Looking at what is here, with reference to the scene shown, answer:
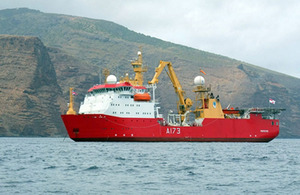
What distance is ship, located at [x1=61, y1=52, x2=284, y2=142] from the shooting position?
59406 mm

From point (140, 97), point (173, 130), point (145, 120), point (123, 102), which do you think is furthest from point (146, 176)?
point (173, 130)

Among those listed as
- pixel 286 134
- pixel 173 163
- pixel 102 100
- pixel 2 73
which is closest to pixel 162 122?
pixel 102 100

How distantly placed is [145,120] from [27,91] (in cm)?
7375

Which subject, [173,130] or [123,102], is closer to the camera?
[123,102]

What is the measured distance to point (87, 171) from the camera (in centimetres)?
2814

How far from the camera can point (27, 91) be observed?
422ft

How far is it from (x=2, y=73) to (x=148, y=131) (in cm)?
8032

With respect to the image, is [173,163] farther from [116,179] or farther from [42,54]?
[42,54]

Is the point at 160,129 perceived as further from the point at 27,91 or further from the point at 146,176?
the point at 27,91

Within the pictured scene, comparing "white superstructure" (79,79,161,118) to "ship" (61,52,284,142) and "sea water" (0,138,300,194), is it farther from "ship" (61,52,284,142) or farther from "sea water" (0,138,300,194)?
"sea water" (0,138,300,194)

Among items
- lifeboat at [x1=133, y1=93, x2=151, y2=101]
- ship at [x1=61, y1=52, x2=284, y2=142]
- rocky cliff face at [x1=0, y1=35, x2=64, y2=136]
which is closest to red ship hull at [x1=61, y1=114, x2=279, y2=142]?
ship at [x1=61, y1=52, x2=284, y2=142]

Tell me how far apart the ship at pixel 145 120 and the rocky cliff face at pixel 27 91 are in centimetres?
5449

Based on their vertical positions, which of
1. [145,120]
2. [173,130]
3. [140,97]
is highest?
[140,97]

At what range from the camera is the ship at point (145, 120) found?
59.4 metres
